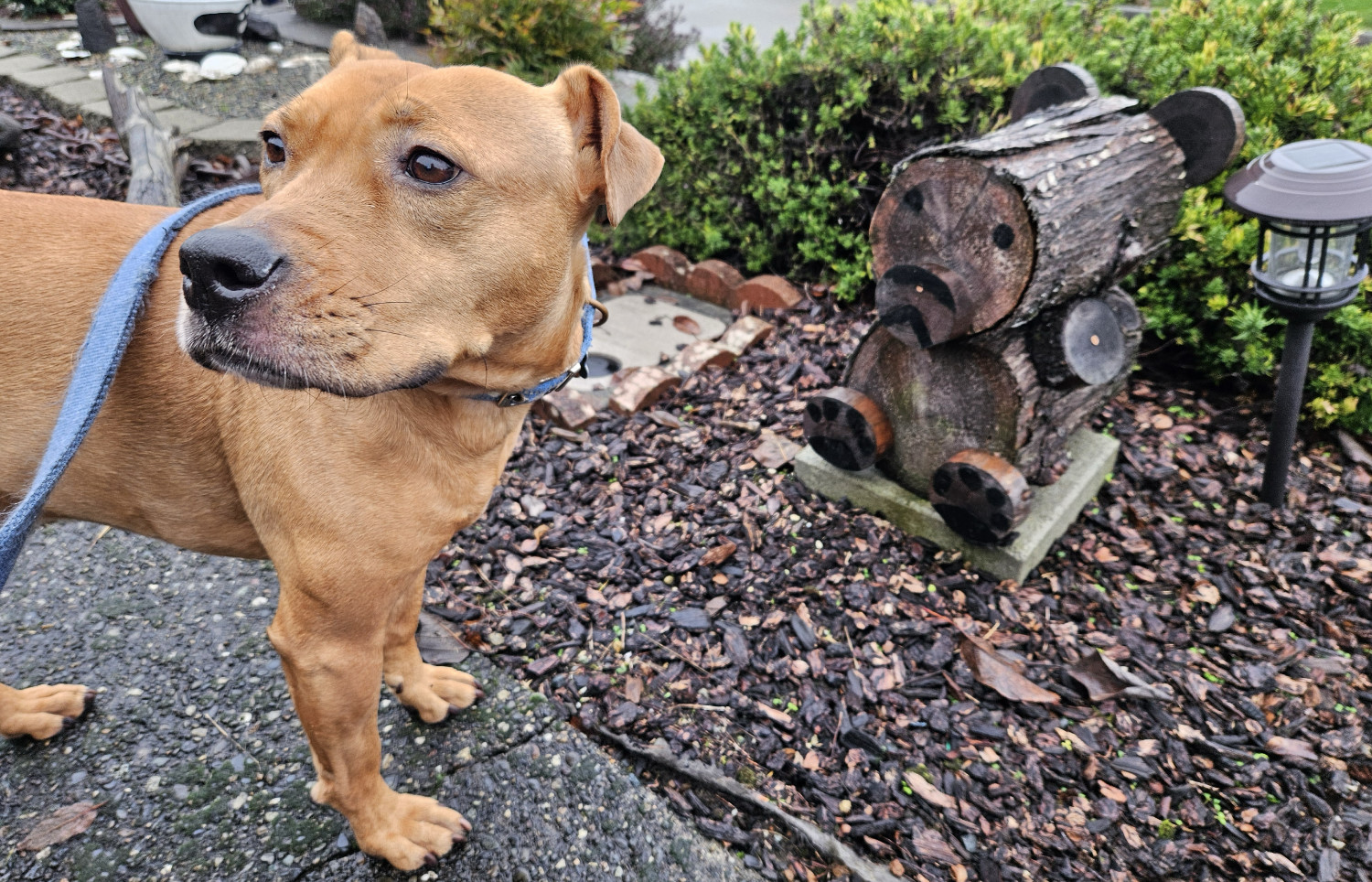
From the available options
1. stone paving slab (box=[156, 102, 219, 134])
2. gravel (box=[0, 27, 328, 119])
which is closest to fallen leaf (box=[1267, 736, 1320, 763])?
stone paving slab (box=[156, 102, 219, 134])

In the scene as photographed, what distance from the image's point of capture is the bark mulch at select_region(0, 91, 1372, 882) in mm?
2650

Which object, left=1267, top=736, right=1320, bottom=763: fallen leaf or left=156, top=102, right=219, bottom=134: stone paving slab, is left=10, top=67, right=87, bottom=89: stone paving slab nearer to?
left=156, top=102, right=219, bottom=134: stone paving slab

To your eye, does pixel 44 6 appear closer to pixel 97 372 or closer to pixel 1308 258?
pixel 97 372

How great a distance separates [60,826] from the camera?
2605 mm

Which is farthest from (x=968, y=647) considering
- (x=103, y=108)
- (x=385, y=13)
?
(x=385, y=13)

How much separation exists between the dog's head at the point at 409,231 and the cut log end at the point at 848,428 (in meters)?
1.81

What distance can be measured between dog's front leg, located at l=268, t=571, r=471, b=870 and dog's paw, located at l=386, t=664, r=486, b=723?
370mm

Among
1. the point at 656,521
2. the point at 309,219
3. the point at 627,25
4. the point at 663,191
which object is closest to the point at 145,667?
the point at 656,521

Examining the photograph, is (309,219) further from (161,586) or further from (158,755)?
(161,586)

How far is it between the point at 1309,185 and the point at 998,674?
2.07 m

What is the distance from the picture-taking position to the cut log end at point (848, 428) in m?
3.63

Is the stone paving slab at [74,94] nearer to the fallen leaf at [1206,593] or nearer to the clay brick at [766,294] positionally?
the clay brick at [766,294]

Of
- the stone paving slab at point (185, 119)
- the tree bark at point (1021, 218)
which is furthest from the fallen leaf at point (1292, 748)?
the stone paving slab at point (185, 119)

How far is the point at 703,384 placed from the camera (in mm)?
4688
